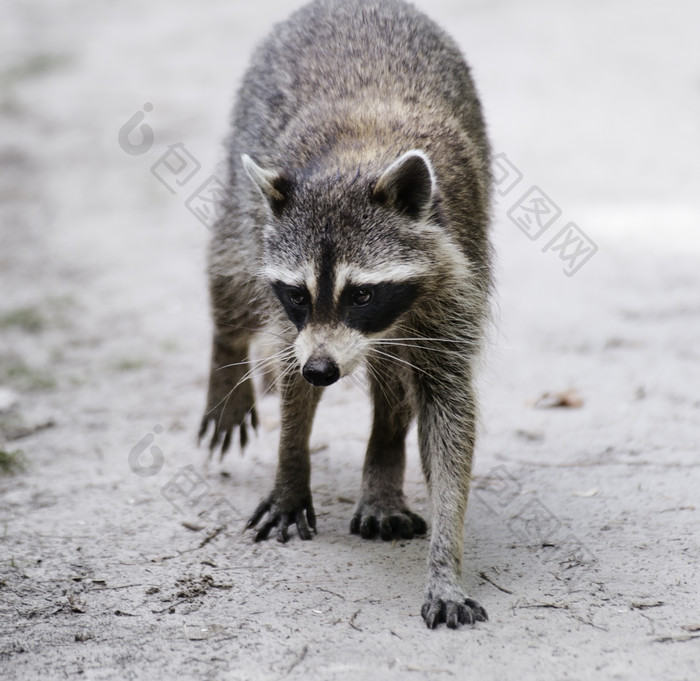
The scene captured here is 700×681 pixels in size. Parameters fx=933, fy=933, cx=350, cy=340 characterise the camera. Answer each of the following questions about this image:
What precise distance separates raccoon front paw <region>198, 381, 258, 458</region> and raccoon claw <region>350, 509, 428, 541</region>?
50.8 inches

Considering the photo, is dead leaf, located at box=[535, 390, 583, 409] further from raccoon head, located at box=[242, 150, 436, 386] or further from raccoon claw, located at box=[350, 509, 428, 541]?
raccoon head, located at box=[242, 150, 436, 386]

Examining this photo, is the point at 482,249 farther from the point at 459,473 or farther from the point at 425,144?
the point at 459,473

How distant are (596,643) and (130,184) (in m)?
9.41

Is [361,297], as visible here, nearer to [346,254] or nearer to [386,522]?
[346,254]

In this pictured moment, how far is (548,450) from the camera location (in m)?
5.41

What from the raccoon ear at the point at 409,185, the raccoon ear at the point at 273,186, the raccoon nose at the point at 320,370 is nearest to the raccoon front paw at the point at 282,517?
the raccoon nose at the point at 320,370

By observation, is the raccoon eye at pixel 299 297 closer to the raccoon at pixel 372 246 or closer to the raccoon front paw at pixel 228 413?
the raccoon at pixel 372 246

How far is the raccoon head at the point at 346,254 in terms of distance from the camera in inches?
146

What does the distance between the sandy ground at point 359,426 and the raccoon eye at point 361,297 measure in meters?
1.16

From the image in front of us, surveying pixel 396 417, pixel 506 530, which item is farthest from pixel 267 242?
pixel 506 530

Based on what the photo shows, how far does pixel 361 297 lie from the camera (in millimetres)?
3770

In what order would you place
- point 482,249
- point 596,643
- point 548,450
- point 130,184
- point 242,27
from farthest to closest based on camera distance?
point 242,27 → point 130,184 → point 548,450 → point 482,249 → point 596,643

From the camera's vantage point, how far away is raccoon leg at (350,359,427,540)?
14.9ft

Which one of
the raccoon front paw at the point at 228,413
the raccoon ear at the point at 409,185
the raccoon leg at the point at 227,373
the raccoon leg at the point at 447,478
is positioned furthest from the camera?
the raccoon front paw at the point at 228,413
